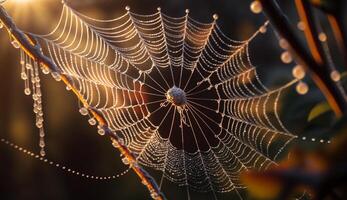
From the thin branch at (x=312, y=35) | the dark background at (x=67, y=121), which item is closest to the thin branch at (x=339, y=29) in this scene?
the thin branch at (x=312, y=35)

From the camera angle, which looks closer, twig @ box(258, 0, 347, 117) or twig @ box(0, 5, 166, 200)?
twig @ box(258, 0, 347, 117)

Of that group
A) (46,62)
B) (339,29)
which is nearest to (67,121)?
(46,62)

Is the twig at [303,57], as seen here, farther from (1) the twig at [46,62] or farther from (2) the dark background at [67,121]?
(2) the dark background at [67,121]

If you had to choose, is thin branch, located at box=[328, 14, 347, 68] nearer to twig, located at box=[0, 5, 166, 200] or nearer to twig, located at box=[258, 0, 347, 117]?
twig, located at box=[258, 0, 347, 117]

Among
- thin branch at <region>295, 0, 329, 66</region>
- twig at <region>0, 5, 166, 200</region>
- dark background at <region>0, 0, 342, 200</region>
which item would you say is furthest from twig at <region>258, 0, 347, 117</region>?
dark background at <region>0, 0, 342, 200</region>

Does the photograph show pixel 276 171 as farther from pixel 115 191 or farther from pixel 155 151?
pixel 115 191
